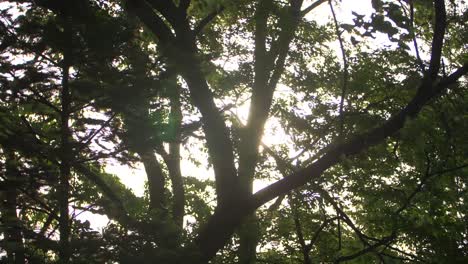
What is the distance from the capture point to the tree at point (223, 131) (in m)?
4.60

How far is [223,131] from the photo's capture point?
693 centimetres

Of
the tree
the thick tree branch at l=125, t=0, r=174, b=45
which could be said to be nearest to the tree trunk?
the tree

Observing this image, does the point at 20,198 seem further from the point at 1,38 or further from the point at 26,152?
the point at 1,38

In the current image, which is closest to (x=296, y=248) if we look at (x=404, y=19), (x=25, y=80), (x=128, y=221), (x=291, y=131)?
(x=291, y=131)

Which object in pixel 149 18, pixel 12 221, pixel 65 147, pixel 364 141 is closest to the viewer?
pixel 12 221

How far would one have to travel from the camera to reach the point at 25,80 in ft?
15.0

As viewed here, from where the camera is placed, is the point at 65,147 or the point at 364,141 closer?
the point at 65,147

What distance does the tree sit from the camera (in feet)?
15.1

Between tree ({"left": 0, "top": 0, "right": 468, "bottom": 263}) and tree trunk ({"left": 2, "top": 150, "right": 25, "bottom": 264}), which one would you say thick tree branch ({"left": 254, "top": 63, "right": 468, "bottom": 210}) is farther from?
tree trunk ({"left": 2, "top": 150, "right": 25, "bottom": 264})

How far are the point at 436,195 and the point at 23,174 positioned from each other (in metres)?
6.06

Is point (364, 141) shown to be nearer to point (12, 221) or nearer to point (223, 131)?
point (223, 131)

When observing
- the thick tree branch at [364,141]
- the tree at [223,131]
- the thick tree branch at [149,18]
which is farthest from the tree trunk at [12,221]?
the thick tree branch at [364,141]

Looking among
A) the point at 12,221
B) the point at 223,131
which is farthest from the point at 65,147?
the point at 223,131

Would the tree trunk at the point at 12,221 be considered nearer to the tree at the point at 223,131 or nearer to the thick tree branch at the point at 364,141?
the tree at the point at 223,131
